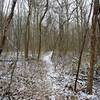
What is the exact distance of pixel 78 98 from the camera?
894cm

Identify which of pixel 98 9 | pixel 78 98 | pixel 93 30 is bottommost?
pixel 78 98

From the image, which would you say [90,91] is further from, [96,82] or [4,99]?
[4,99]

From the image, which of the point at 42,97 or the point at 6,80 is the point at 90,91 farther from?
the point at 6,80

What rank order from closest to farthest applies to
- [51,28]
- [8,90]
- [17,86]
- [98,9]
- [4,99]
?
[4,99] < [8,90] < [98,9] < [17,86] < [51,28]

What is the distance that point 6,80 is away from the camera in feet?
33.8

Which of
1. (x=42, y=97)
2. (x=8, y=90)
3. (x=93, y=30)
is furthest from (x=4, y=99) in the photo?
(x=93, y=30)

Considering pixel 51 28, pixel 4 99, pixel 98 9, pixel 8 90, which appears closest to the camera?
pixel 4 99

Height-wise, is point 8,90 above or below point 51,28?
below

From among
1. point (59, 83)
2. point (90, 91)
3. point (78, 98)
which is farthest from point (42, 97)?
point (59, 83)

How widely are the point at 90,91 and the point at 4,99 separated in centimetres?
376

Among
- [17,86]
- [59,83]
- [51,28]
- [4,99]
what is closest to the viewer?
[4,99]

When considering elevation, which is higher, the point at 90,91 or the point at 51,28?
the point at 51,28

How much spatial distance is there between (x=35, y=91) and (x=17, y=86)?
0.85 meters

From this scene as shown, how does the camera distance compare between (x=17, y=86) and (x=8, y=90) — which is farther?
(x=17, y=86)
